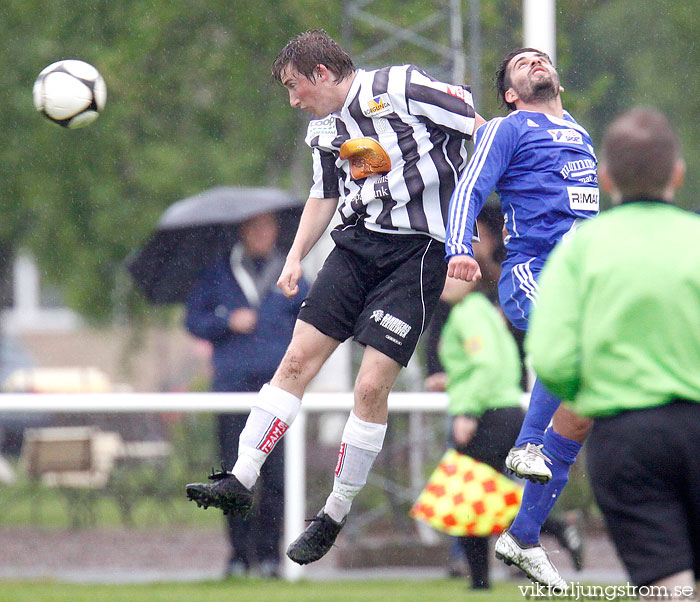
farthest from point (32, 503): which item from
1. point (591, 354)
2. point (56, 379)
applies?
point (591, 354)

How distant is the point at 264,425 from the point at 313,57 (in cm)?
151

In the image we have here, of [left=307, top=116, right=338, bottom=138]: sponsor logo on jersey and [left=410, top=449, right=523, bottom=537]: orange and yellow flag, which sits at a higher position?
[left=307, top=116, right=338, bottom=138]: sponsor logo on jersey

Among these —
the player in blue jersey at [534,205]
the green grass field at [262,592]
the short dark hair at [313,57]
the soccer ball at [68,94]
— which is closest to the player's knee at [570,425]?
the player in blue jersey at [534,205]

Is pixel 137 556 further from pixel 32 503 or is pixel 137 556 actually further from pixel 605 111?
pixel 605 111

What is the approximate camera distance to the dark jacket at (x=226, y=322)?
7.40 meters

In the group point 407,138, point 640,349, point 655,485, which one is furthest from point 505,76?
point 655,485

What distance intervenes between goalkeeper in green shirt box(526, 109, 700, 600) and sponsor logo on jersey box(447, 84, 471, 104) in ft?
5.47

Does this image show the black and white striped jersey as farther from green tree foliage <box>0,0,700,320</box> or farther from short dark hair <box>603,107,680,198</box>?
green tree foliage <box>0,0,700,320</box>

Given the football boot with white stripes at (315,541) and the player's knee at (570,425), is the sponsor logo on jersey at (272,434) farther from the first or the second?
the player's knee at (570,425)

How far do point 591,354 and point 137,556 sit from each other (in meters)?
7.20

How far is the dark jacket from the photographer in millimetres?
7398

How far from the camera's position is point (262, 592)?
7.14 m

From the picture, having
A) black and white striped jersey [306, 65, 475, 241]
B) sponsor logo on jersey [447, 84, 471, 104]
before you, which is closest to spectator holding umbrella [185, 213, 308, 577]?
black and white striped jersey [306, 65, 475, 241]

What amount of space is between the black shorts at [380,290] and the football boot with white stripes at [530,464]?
58 centimetres
